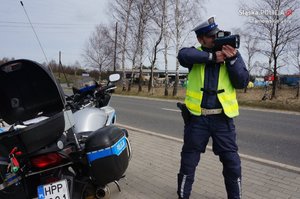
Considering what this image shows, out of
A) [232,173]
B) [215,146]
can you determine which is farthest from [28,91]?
[232,173]

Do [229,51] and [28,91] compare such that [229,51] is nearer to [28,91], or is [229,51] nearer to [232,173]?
[232,173]

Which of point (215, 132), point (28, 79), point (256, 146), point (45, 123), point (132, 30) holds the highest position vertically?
point (132, 30)

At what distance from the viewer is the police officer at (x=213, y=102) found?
10.3ft

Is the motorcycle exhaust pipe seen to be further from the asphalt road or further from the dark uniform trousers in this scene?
the asphalt road

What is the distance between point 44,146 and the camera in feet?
7.87

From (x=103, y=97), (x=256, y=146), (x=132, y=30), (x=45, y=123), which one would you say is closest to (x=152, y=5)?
(x=132, y=30)

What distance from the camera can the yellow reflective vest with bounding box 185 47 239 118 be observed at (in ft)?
10.4

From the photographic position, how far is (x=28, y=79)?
2.51m

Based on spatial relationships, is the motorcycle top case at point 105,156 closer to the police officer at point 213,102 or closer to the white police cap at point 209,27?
the police officer at point 213,102

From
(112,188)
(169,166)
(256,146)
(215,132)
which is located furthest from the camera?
(256,146)

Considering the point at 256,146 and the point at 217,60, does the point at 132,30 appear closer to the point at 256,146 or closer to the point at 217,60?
the point at 256,146

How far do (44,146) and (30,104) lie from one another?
1.39 ft

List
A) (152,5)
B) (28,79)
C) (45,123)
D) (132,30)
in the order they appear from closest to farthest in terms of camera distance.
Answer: (45,123) < (28,79) < (152,5) < (132,30)

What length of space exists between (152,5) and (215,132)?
27239 mm
